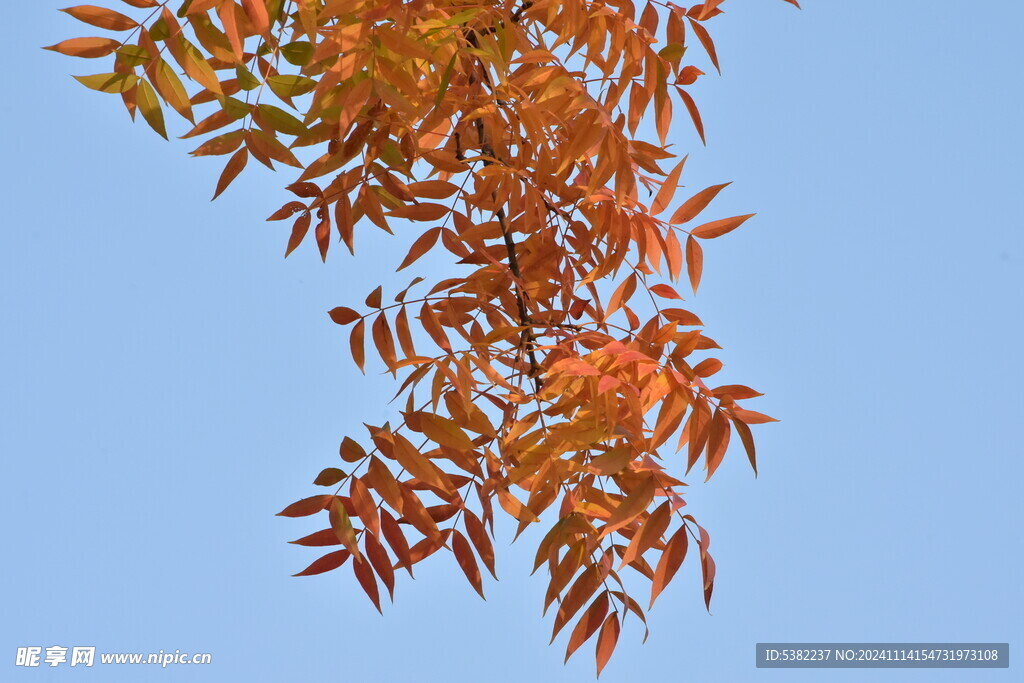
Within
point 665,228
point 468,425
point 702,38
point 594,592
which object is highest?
point 702,38

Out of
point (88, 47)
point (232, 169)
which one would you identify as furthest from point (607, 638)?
point (88, 47)

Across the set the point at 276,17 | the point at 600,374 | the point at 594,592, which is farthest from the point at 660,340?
the point at 276,17

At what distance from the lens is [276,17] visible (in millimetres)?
598

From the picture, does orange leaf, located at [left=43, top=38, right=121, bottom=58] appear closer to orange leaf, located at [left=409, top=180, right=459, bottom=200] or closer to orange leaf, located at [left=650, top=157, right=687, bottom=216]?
orange leaf, located at [left=409, top=180, right=459, bottom=200]

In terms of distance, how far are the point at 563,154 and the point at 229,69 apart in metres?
0.24

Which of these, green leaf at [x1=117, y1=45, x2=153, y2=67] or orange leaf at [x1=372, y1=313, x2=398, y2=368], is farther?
orange leaf at [x1=372, y1=313, x2=398, y2=368]

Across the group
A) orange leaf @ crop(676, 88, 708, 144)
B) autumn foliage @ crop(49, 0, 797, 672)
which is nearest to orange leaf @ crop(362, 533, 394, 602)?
autumn foliage @ crop(49, 0, 797, 672)

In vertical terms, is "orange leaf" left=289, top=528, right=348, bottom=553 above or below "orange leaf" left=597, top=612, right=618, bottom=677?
above

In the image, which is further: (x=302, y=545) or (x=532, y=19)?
(x=532, y=19)

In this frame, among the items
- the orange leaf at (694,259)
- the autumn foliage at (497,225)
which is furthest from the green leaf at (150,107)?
the orange leaf at (694,259)

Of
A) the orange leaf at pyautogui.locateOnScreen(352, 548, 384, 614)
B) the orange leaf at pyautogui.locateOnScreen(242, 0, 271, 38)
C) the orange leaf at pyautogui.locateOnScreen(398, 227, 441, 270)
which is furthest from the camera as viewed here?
the orange leaf at pyautogui.locateOnScreen(398, 227, 441, 270)

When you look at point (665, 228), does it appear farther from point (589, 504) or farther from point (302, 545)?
point (302, 545)

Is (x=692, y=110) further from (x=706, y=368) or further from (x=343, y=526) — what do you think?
(x=343, y=526)

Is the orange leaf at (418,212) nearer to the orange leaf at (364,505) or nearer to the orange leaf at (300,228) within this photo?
the orange leaf at (300,228)
